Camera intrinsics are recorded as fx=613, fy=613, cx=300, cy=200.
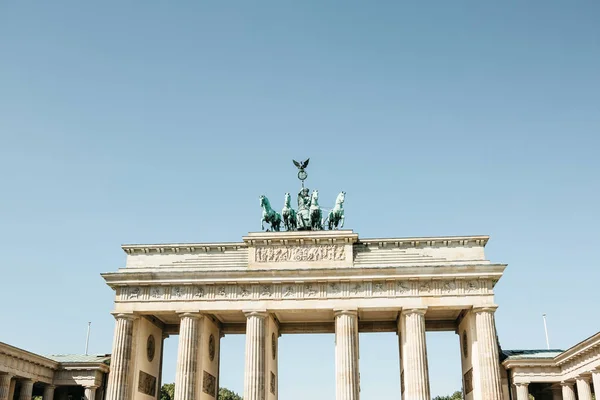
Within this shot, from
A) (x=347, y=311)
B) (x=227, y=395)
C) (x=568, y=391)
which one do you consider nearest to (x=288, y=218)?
(x=347, y=311)

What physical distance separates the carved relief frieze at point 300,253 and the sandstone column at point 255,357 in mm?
3729

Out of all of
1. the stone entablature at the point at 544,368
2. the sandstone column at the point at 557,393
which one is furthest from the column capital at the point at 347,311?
the sandstone column at the point at 557,393

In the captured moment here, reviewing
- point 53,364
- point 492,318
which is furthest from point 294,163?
point 53,364

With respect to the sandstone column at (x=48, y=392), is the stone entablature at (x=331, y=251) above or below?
above

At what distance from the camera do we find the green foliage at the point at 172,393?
7419cm

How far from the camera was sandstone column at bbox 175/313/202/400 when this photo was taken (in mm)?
38000

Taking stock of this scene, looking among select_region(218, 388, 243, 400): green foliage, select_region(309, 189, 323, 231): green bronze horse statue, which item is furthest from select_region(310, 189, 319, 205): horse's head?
select_region(218, 388, 243, 400): green foliage

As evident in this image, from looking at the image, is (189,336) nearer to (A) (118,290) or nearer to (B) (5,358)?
(A) (118,290)

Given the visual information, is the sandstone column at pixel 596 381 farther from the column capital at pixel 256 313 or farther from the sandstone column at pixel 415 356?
the column capital at pixel 256 313

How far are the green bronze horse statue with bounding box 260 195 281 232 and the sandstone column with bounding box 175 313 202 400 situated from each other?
25.7 feet

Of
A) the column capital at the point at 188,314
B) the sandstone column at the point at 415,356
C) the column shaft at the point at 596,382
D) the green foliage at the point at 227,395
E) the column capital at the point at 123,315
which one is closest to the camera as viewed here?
the column shaft at the point at 596,382

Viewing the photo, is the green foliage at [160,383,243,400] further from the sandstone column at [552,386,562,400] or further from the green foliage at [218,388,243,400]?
the sandstone column at [552,386,562,400]

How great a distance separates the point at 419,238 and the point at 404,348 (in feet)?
23.5

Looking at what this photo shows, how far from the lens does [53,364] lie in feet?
133
